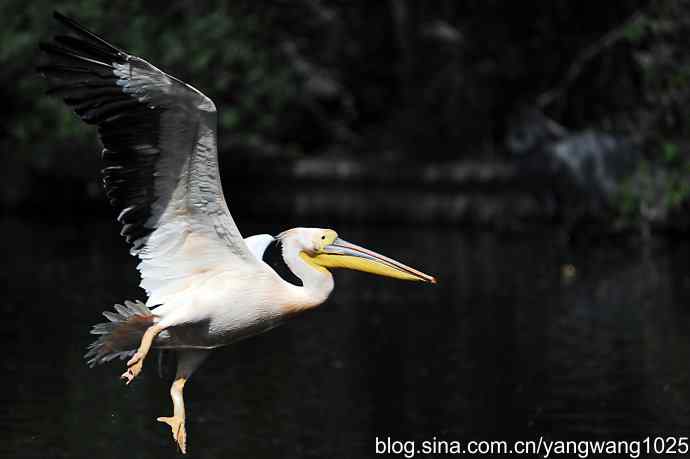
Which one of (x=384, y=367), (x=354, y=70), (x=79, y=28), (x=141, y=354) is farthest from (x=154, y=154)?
(x=354, y=70)

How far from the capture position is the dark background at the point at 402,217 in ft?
29.8

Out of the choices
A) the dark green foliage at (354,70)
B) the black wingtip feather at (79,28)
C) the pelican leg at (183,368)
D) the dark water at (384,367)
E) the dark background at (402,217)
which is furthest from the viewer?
the dark green foliage at (354,70)

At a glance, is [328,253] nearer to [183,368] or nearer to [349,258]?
[349,258]

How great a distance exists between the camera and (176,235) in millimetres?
7207

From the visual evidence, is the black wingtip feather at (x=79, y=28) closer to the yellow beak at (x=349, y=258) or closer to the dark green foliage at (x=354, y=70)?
the yellow beak at (x=349, y=258)

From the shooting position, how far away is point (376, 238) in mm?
17906

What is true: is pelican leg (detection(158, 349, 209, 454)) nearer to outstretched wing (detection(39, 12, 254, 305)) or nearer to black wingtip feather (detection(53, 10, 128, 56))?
outstretched wing (detection(39, 12, 254, 305))

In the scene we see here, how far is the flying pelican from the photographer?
6566 mm

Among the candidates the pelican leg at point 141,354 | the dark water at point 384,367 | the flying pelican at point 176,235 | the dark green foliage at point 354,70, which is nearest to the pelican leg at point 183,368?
the flying pelican at point 176,235

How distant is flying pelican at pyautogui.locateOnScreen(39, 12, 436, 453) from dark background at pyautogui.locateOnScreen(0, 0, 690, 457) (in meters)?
1.17

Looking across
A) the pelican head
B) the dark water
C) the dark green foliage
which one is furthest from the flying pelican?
the dark green foliage

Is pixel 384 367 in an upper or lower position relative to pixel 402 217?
lower

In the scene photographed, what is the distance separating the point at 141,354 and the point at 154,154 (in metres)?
1.01

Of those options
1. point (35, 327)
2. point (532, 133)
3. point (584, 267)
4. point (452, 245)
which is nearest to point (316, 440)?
point (35, 327)
